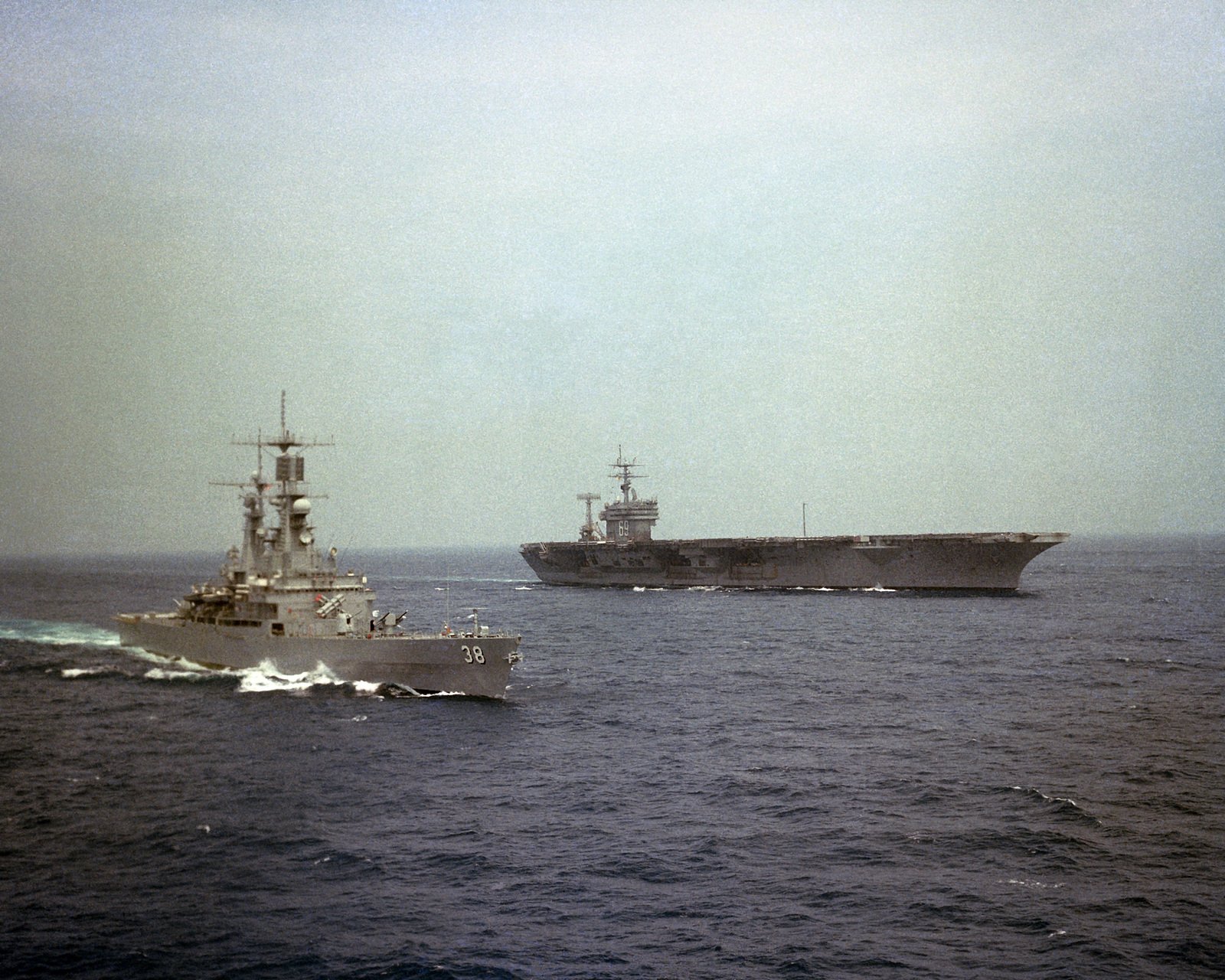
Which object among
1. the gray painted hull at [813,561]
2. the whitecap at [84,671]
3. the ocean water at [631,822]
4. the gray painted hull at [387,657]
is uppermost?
the gray painted hull at [813,561]

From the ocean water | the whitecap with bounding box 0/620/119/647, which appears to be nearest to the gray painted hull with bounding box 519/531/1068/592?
the ocean water

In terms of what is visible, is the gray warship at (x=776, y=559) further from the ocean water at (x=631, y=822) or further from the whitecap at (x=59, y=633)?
the whitecap at (x=59, y=633)

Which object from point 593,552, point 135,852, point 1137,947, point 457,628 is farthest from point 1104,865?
point 593,552

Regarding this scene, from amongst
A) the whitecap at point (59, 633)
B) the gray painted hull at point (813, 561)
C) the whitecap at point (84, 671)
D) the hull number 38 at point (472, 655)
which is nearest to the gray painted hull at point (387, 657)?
the hull number 38 at point (472, 655)

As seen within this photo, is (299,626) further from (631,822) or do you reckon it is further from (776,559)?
(776,559)

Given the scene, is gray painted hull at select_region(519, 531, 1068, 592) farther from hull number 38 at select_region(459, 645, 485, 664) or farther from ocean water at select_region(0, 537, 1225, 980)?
hull number 38 at select_region(459, 645, 485, 664)

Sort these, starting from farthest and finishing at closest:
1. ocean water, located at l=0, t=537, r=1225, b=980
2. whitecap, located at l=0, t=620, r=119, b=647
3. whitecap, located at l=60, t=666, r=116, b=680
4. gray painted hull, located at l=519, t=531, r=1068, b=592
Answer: gray painted hull, located at l=519, t=531, r=1068, b=592 < whitecap, located at l=0, t=620, r=119, b=647 < whitecap, located at l=60, t=666, r=116, b=680 < ocean water, located at l=0, t=537, r=1225, b=980
